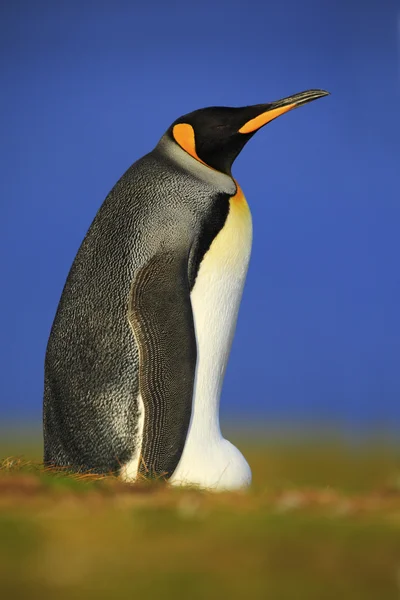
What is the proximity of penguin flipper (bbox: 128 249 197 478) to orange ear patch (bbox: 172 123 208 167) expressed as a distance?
2.92ft

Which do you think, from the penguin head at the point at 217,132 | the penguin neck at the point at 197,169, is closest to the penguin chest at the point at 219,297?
the penguin neck at the point at 197,169

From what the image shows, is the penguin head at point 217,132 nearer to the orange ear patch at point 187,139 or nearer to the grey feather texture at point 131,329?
the orange ear patch at point 187,139

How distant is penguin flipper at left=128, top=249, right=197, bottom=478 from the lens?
182 inches

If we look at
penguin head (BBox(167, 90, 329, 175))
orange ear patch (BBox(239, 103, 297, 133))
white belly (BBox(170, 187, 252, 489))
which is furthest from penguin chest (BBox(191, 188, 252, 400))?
orange ear patch (BBox(239, 103, 297, 133))

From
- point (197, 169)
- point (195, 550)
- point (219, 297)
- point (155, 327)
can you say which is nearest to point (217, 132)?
point (197, 169)

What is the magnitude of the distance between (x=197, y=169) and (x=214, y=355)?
1194 millimetres

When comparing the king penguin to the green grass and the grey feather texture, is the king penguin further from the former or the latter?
the green grass

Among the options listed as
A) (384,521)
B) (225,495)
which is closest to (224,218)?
(225,495)

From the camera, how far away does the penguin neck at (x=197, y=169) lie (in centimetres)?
521

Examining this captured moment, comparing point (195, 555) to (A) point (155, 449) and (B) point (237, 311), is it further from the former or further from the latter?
(B) point (237, 311)

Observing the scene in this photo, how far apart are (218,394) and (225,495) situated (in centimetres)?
115

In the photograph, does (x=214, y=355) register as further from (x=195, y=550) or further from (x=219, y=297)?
(x=195, y=550)

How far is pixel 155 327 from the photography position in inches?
184

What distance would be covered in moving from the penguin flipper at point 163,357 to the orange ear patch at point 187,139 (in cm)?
89
